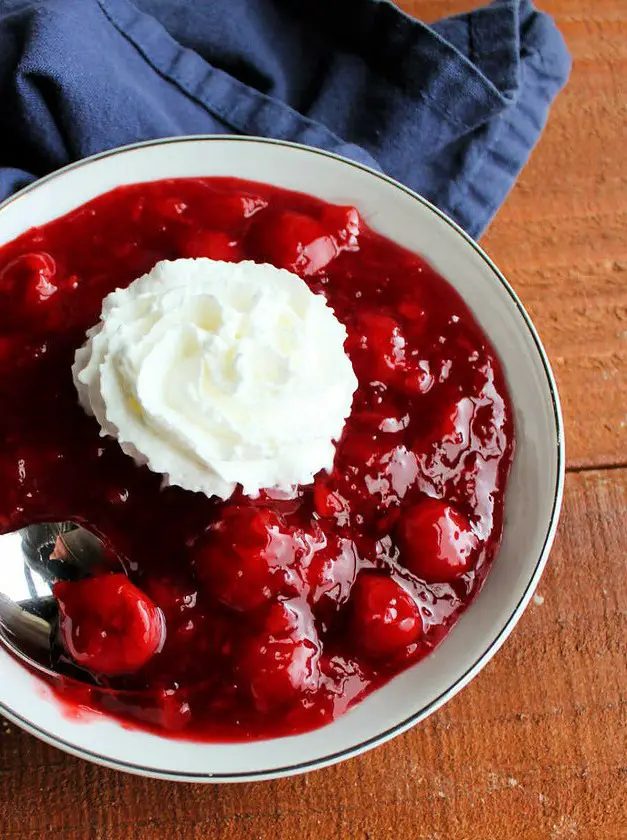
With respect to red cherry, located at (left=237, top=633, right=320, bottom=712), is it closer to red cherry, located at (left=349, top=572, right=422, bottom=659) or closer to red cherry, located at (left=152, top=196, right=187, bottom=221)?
red cherry, located at (left=349, top=572, right=422, bottom=659)

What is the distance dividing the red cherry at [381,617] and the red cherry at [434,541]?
0.14 feet

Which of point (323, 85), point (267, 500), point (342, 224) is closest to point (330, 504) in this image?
point (267, 500)

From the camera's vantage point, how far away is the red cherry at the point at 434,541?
4.07 feet

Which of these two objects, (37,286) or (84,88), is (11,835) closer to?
(37,286)

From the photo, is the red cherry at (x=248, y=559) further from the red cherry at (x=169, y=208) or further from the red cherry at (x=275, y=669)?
the red cherry at (x=169, y=208)

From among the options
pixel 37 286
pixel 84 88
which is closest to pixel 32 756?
pixel 37 286

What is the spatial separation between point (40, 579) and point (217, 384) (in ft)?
1.19

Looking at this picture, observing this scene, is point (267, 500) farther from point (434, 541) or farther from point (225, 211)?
point (225, 211)

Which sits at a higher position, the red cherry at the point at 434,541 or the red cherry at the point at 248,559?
the red cherry at the point at 434,541

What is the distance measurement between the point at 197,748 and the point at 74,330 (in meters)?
0.59

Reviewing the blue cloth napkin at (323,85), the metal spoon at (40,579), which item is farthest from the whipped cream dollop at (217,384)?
the blue cloth napkin at (323,85)

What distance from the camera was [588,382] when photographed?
157 cm

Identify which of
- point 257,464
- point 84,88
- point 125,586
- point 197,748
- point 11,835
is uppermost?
point 84,88

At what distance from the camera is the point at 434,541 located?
124 cm
